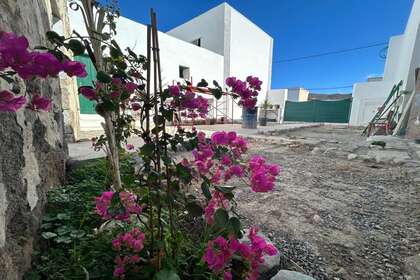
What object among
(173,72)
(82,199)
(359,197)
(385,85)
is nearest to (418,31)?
(385,85)

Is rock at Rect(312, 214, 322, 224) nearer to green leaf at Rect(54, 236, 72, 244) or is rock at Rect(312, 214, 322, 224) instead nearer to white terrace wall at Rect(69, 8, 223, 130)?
green leaf at Rect(54, 236, 72, 244)

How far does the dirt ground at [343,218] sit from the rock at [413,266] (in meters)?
0.02

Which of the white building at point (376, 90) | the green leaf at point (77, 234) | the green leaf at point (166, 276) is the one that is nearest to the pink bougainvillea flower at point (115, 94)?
the green leaf at point (166, 276)

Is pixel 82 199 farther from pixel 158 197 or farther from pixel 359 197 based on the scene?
pixel 359 197

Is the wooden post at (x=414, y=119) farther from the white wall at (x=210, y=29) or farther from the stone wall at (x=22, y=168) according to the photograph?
the white wall at (x=210, y=29)

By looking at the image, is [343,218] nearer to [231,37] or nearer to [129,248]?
[129,248]

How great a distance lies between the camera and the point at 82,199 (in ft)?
3.69

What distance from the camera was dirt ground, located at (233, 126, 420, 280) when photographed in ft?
3.06

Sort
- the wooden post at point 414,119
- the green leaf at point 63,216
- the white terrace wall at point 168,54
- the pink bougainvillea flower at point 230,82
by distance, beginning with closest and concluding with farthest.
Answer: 1. the pink bougainvillea flower at point 230,82
2. the green leaf at point 63,216
3. the wooden post at point 414,119
4. the white terrace wall at point 168,54

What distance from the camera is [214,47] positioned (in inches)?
400

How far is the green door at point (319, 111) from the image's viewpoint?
38.3 feet

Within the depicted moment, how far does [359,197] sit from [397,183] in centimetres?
68

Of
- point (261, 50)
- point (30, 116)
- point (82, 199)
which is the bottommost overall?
point (82, 199)

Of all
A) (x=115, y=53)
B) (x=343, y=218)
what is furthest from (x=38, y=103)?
(x=343, y=218)
